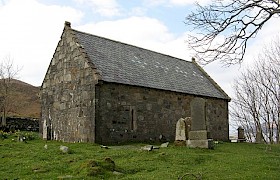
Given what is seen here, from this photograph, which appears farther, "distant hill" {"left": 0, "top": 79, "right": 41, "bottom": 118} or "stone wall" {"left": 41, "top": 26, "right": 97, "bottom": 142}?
"distant hill" {"left": 0, "top": 79, "right": 41, "bottom": 118}

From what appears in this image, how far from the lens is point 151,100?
20.4 m

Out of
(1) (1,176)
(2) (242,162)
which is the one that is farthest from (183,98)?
(1) (1,176)

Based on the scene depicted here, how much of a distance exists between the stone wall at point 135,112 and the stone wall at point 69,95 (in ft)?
2.09

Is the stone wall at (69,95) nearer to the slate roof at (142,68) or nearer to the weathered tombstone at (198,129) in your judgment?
the slate roof at (142,68)

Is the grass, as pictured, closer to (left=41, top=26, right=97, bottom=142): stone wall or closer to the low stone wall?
(left=41, top=26, right=97, bottom=142): stone wall

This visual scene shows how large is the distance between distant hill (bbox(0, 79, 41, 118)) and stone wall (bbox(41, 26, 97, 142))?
25.4 metres

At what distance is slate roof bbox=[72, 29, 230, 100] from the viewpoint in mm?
19475

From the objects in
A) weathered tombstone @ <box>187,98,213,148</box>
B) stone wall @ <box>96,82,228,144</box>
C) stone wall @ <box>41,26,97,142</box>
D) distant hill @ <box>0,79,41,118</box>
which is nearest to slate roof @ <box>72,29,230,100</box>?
stone wall @ <box>96,82,228,144</box>

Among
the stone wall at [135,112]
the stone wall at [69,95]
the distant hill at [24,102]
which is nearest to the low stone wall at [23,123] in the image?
the stone wall at [69,95]

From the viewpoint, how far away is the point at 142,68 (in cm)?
2225

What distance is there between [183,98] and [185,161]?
38.6 ft

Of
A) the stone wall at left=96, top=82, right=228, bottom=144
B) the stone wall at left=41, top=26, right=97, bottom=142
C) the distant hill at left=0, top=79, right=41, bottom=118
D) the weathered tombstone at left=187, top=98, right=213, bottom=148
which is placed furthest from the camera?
the distant hill at left=0, top=79, right=41, bottom=118

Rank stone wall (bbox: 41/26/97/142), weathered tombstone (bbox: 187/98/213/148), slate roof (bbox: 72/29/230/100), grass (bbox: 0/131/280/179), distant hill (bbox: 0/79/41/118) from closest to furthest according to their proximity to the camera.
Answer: grass (bbox: 0/131/280/179)
weathered tombstone (bbox: 187/98/213/148)
stone wall (bbox: 41/26/97/142)
slate roof (bbox: 72/29/230/100)
distant hill (bbox: 0/79/41/118)

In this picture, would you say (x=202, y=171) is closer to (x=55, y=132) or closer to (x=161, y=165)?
(x=161, y=165)
